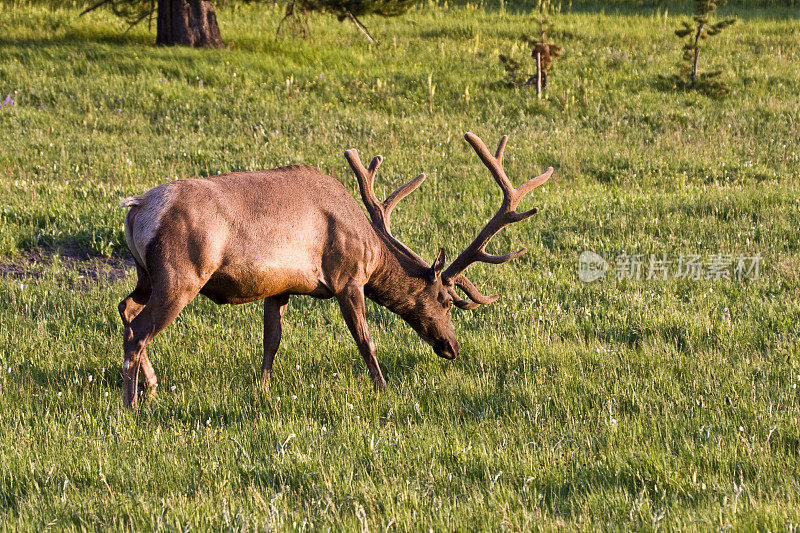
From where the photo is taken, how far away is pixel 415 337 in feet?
23.0

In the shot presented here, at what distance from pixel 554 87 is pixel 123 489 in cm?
1461

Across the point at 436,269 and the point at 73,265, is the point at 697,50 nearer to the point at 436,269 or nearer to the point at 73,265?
the point at 436,269

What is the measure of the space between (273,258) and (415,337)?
77.4 inches

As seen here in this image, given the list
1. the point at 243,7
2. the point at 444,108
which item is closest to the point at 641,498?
the point at 444,108

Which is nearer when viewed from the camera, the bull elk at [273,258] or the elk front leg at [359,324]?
the bull elk at [273,258]

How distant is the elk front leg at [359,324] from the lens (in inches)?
231

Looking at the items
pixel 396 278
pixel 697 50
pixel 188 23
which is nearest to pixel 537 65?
pixel 697 50

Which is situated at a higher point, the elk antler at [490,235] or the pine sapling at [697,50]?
the pine sapling at [697,50]

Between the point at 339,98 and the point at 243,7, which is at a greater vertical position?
the point at 243,7

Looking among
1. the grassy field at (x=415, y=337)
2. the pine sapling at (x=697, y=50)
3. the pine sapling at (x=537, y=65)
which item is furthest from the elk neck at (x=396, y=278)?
the pine sapling at (x=697, y=50)

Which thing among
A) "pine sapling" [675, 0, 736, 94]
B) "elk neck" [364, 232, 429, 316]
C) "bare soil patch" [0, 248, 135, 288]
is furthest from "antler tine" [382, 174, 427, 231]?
"pine sapling" [675, 0, 736, 94]

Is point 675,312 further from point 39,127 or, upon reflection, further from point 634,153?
point 39,127

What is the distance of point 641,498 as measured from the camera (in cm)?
371

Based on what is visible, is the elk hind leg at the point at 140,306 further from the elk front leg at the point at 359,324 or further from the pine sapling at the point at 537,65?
the pine sapling at the point at 537,65
